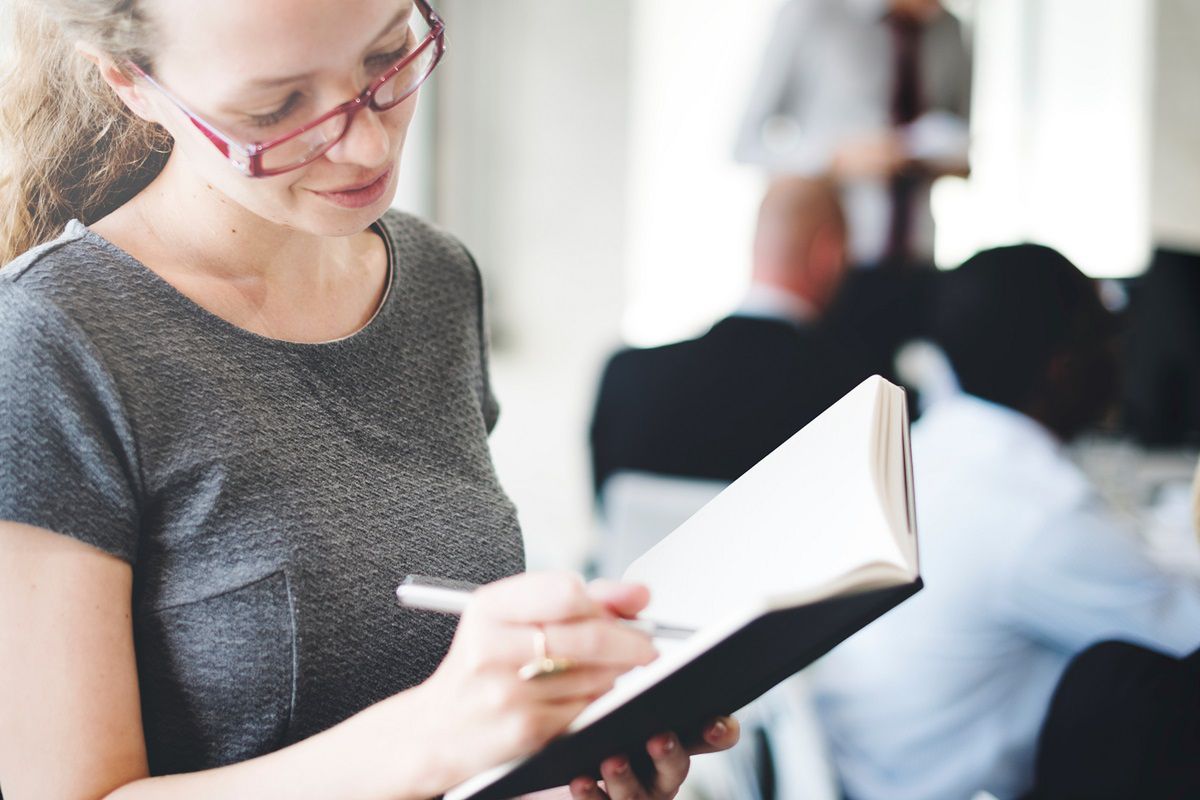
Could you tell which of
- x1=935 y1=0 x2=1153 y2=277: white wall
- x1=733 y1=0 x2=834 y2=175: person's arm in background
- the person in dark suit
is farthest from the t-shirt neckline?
x1=935 y1=0 x2=1153 y2=277: white wall

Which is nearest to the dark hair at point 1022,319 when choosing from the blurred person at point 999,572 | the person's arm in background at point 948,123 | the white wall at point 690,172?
the blurred person at point 999,572

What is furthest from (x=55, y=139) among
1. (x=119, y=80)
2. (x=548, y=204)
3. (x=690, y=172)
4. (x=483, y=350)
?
(x=690, y=172)

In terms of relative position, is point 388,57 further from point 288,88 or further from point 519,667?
point 519,667

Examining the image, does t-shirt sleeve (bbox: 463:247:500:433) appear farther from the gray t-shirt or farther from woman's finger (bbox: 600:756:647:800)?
woman's finger (bbox: 600:756:647:800)

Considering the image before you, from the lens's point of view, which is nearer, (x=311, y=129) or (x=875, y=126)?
(x=311, y=129)

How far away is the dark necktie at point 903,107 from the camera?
123 inches

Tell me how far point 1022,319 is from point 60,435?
1296 mm

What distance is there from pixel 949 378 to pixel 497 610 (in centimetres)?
125

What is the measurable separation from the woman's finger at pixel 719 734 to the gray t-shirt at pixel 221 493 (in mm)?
216

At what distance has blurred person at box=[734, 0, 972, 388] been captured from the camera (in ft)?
10.1

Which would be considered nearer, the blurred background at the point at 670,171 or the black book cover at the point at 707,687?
the black book cover at the point at 707,687

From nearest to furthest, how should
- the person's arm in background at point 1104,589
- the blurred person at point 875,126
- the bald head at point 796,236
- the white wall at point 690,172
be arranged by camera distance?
the person's arm in background at point 1104,589, the bald head at point 796,236, the blurred person at point 875,126, the white wall at point 690,172

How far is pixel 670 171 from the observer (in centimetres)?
346

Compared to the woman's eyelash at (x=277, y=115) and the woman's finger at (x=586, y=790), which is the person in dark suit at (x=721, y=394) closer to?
the woman's finger at (x=586, y=790)
